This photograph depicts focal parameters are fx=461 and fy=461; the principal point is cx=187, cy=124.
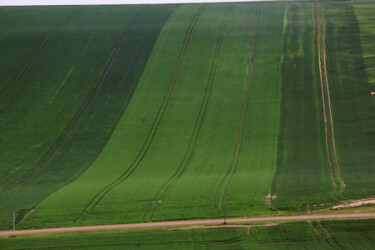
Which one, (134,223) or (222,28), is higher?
(222,28)

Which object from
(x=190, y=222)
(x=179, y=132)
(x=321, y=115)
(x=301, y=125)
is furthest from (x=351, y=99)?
(x=190, y=222)

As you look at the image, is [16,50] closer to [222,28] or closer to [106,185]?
[222,28]

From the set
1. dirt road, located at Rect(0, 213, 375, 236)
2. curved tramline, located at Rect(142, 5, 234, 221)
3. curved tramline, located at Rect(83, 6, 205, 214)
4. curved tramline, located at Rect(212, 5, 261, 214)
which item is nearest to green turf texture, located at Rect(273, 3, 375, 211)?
dirt road, located at Rect(0, 213, 375, 236)

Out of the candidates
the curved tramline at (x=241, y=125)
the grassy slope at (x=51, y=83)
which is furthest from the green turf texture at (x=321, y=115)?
the grassy slope at (x=51, y=83)

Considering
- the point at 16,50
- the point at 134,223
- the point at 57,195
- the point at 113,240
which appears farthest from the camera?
the point at 16,50

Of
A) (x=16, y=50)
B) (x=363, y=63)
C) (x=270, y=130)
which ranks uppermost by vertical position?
(x=16, y=50)

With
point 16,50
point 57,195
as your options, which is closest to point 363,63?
point 57,195

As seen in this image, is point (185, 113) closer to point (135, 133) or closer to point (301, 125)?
point (135, 133)
